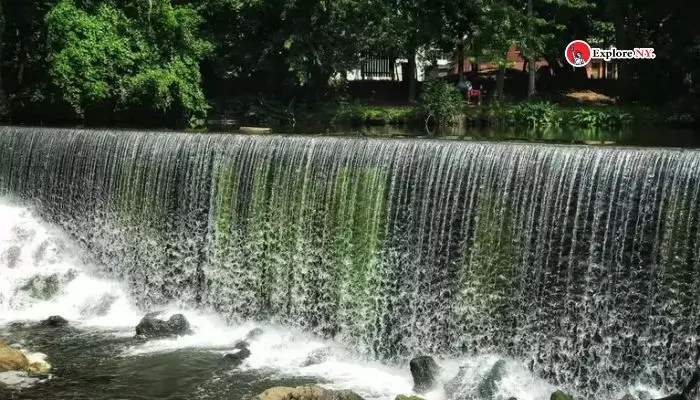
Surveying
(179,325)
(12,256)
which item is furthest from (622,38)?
(12,256)

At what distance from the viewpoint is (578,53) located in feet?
99.5

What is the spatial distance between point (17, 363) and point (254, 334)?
3.59m

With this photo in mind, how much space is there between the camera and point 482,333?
11.7 meters

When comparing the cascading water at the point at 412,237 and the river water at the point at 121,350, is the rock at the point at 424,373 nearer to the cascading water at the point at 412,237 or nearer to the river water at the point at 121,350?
the river water at the point at 121,350

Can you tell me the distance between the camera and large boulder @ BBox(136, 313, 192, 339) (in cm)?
1327

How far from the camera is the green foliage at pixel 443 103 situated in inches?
987

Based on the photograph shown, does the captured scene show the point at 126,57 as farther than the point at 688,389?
Yes

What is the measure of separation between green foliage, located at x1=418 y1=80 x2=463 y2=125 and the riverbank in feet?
1.41

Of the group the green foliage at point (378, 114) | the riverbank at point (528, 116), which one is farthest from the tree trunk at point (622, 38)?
the green foliage at point (378, 114)

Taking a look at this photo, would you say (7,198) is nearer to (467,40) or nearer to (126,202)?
(126,202)

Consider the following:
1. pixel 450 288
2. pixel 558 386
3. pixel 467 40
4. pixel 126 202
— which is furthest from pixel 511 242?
pixel 467 40

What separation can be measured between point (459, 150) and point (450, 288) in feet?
6.69

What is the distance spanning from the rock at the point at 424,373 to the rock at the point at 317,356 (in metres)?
1.69

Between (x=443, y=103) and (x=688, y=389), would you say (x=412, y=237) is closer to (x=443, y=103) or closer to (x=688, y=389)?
(x=688, y=389)
